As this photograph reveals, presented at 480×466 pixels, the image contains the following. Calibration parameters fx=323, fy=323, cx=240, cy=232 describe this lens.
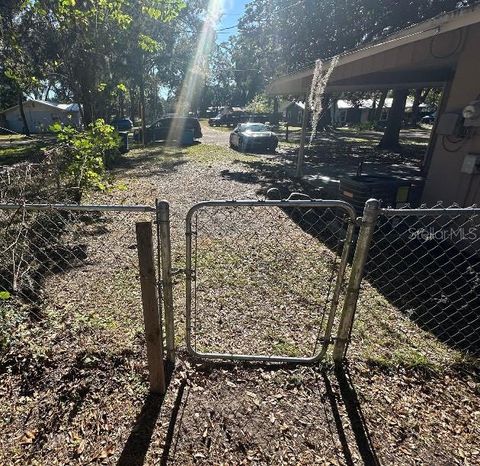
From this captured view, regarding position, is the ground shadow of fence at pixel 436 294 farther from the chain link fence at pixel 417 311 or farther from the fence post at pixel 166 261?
the fence post at pixel 166 261

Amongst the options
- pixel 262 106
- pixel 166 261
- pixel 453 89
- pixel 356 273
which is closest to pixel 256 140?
pixel 453 89

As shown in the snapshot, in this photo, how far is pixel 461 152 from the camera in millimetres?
5441

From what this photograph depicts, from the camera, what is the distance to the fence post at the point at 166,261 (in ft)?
7.23

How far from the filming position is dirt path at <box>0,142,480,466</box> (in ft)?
7.05

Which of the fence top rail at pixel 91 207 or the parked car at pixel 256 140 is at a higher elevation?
the fence top rail at pixel 91 207

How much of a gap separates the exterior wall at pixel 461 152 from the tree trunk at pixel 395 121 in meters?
15.4

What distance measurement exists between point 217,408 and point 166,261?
1.18m

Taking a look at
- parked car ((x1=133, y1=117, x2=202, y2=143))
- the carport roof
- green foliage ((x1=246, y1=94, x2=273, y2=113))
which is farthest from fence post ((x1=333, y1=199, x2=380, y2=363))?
green foliage ((x1=246, y1=94, x2=273, y2=113))

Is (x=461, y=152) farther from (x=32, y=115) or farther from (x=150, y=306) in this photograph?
(x=32, y=115)

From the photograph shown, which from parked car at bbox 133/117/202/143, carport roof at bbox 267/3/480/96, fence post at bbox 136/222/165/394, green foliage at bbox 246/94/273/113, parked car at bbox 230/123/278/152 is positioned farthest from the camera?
green foliage at bbox 246/94/273/113

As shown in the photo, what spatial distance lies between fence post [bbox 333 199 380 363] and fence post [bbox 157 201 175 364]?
138cm

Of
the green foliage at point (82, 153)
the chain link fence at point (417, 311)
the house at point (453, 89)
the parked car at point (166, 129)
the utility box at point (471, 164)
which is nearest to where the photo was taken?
the chain link fence at point (417, 311)

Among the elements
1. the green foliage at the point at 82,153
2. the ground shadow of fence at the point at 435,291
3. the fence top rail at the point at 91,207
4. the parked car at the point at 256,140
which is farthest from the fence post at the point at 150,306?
the parked car at the point at 256,140

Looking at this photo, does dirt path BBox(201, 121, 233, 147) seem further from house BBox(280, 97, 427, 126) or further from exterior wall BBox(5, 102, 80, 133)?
house BBox(280, 97, 427, 126)
